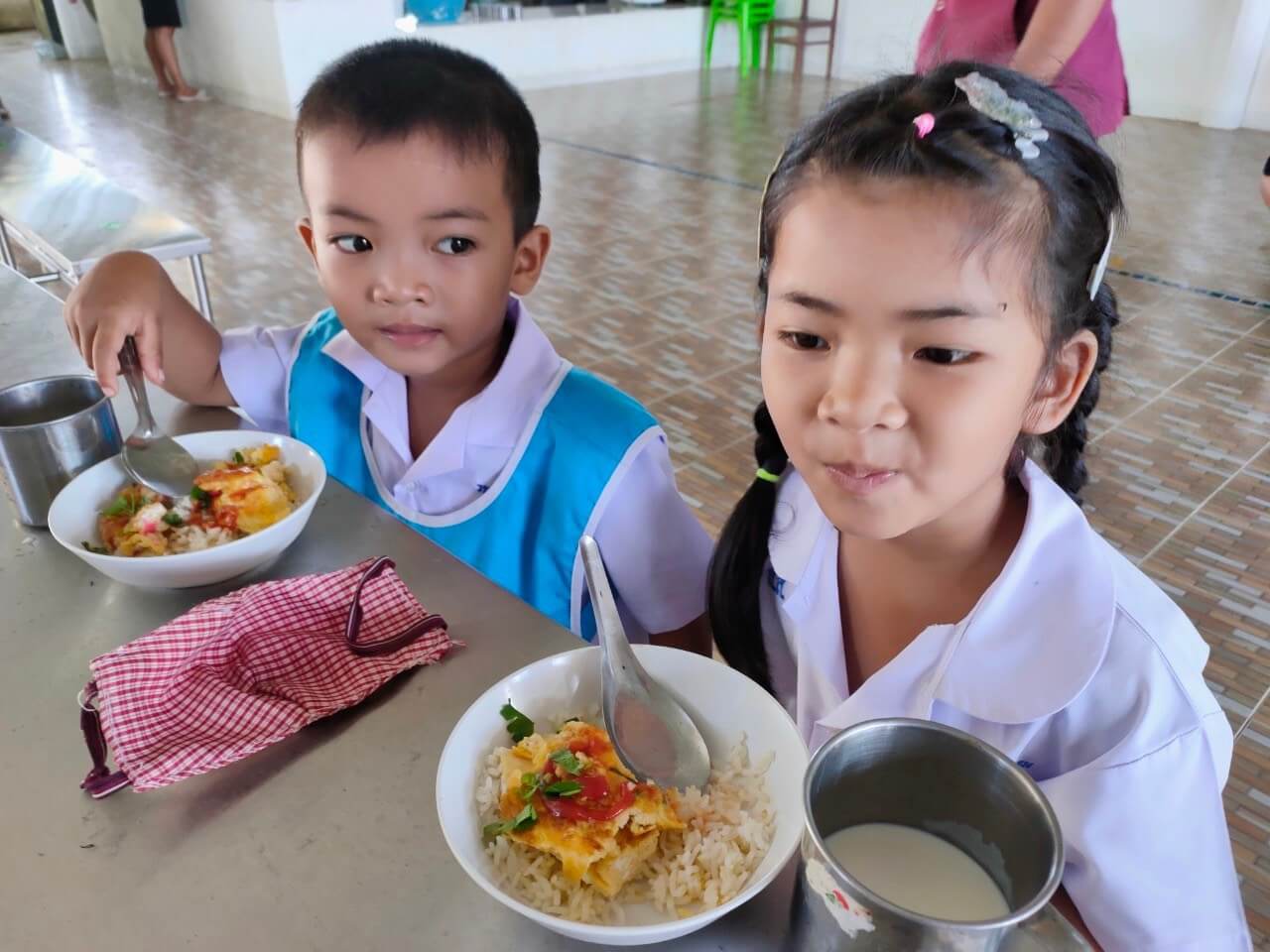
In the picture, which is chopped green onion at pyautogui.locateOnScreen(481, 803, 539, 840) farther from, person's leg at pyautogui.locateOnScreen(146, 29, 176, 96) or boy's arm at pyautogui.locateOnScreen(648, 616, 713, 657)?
person's leg at pyautogui.locateOnScreen(146, 29, 176, 96)

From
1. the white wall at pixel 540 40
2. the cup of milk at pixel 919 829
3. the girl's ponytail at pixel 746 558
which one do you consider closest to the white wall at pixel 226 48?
the white wall at pixel 540 40

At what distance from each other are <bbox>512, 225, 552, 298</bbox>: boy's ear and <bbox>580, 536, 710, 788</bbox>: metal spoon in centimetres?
54

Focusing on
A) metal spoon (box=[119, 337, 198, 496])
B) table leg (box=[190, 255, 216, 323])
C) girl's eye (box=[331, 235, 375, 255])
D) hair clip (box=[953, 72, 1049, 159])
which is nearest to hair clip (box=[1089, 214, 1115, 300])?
hair clip (box=[953, 72, 1049, 159])

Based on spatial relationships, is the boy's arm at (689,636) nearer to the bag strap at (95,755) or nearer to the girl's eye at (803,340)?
the girl's eye at (803,340)

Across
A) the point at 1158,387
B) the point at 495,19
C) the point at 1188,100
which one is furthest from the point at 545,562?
→ the point at 495,19

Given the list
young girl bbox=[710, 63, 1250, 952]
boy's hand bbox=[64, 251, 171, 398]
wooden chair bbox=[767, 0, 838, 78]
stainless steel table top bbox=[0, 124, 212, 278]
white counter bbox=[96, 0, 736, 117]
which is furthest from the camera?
wooden chair bbox=[767, 0, 838, 78]

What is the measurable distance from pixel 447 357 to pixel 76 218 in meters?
1.61

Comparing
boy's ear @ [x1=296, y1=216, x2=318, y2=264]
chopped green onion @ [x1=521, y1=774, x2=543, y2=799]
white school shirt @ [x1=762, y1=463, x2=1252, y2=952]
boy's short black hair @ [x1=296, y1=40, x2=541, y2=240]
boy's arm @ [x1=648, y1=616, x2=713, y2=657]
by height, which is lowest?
boy's arm @ [x1=648, y1=616, x2=713, y2=657]

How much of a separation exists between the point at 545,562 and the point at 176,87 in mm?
7146

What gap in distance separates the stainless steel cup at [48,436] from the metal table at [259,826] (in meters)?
0.10

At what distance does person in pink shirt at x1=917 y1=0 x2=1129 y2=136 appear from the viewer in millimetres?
1570

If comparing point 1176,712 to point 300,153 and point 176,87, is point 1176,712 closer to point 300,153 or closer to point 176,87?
point 300,153

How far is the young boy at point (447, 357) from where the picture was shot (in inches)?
37.5

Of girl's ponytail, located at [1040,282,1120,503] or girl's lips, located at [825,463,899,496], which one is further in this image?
girl's ponytail, located at [1040,282,1120,503]
